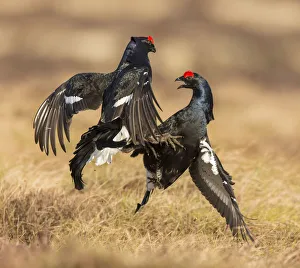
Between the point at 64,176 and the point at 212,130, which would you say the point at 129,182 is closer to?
the point at 64,176

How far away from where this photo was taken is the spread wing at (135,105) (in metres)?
6.39

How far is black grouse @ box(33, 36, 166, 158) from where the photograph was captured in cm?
643

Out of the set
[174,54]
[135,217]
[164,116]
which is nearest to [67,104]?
[135,217]

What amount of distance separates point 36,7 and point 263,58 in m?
5.95

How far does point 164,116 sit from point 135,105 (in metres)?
6.34

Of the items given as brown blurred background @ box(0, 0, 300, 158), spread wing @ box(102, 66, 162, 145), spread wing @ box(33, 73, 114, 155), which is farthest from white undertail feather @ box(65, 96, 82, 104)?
brown blurred background @ box(0, 0, 300, 158)

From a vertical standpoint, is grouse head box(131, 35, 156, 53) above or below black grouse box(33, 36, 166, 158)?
above

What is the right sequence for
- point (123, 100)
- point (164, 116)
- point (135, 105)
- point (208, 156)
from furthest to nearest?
point (164, 116) < point (208, 156) < point (123, 100) < point (135, 105)

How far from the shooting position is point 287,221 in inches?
285

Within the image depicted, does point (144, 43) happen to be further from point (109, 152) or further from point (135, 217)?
point (135, 217)

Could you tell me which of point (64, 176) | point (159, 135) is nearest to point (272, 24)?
point (64, 176)

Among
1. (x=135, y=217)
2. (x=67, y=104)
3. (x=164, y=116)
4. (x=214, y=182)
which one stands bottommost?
(x=135, y=217)

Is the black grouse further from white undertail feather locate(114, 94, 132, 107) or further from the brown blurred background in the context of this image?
the brown blurred background

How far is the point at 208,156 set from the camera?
23.0 feet
